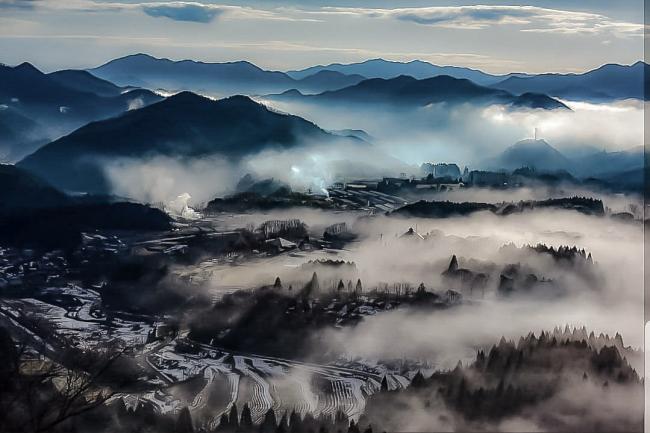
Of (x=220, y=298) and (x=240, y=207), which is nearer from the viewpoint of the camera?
(x=220, y=298)

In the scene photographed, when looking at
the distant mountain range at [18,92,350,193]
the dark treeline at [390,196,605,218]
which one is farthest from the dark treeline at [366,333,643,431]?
the distant mountain range at [18,92,350,193]

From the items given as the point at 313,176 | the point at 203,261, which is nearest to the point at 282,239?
the point at 203,261

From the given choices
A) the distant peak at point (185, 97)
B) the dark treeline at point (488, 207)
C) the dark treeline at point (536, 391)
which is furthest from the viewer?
the distant peak at point (185, 97)

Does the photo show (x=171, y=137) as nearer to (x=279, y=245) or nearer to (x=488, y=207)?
Answer: (x=488, y=207)

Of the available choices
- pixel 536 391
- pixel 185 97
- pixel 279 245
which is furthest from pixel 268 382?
pixel 185 97

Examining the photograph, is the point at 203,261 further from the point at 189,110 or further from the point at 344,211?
the point at 189,110

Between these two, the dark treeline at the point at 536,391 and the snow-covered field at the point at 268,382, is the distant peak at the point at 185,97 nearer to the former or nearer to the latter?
the snow-covered field at the point at 268,382

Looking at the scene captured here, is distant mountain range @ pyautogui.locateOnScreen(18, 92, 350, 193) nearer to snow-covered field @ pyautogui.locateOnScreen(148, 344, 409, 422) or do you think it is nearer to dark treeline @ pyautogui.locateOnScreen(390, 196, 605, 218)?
dark treeline @ pyautogui.locateOnScreen(390, 196, 605, 218)

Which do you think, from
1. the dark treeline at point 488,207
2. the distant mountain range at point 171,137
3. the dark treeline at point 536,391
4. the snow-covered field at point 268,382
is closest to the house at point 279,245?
the dark treeline at point 488,207
